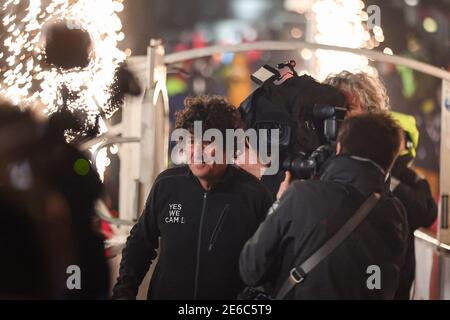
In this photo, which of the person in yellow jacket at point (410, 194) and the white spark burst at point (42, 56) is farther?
the white spark burst at point (42, 56)

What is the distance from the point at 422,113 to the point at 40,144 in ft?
8.10

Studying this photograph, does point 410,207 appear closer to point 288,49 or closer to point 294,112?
point 294,112

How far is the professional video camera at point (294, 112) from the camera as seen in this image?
2.13 m

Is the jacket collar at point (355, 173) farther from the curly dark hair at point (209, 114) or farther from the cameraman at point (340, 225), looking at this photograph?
the curly dark hair at point (209, 114)

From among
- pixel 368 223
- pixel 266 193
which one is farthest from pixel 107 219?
pixel 368 223

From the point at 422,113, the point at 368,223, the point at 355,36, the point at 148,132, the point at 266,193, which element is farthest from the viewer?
the point at 422,113

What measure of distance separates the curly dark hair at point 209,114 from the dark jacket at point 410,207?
1.64 ft

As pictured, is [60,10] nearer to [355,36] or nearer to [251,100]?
[251,100]

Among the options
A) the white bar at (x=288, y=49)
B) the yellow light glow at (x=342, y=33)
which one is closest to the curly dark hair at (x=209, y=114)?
the yellow light glow at (x=342, y=33)

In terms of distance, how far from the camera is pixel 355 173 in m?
1.87

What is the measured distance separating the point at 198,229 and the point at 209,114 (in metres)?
0.32

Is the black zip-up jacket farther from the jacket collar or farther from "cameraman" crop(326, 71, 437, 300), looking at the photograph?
"cameraman" crop(326, 71, 437, 300)

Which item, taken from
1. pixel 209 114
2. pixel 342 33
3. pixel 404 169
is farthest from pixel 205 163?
pixel 342 33

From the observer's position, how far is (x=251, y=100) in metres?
2.22
